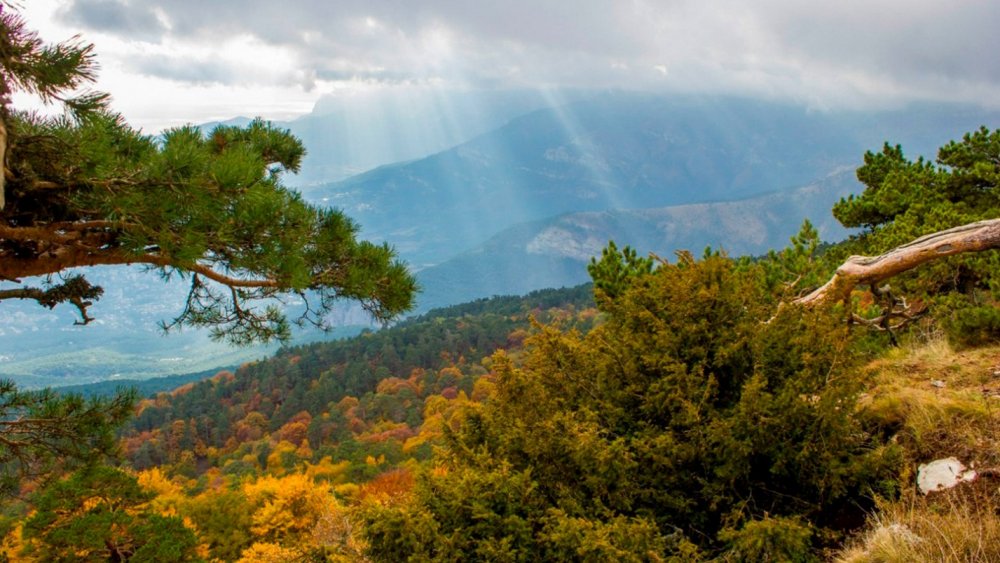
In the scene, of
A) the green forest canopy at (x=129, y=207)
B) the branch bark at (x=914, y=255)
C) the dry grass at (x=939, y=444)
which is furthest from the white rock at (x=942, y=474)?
the green forest canopy at (x=129, y=207)

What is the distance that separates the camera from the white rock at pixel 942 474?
13.1 feet

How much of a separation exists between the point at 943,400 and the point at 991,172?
888 cm

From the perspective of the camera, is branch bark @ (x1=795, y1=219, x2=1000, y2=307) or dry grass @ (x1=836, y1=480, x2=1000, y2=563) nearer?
dry grass @ (x1=836, y1=480, x2=1000, y2=563)

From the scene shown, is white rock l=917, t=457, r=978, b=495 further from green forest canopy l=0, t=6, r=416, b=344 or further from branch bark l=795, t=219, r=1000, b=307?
green forest canopy l=0, t=6, r=416, b=344

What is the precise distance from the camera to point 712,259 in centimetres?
551

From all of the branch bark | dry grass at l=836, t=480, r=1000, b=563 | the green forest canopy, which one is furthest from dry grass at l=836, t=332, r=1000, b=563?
the green forest canopy

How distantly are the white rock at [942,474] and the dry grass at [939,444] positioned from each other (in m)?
0.07

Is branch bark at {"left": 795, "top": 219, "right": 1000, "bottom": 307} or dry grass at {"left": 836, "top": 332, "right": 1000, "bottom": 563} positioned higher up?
branch bark at {"left": 795, "top": 219, "right": 1000, "bottom": 307}

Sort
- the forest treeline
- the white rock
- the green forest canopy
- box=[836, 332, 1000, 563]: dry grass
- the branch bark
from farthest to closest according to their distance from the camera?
the branch bark → the white rock → the forest treeline → the green forest canopy → box=[836, 332, 1000, 563]: dry grass

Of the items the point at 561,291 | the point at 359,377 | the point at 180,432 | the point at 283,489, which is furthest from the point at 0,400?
the point at 561,291

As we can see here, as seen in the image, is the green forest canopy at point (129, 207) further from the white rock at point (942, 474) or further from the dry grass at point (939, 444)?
the white rock at point (942, 474)

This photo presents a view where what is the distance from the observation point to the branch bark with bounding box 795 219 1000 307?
6.05 m

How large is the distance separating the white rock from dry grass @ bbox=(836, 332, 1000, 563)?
0.07 meters

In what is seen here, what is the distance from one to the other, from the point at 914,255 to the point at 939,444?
115 inches
